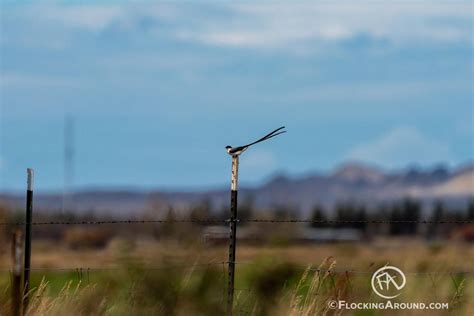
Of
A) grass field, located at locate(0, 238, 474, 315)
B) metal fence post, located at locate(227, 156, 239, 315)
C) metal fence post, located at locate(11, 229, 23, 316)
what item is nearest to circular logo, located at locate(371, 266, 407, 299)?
grass field, located at locate(0, 238, 474, 315)

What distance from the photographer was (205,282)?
43.4 ft

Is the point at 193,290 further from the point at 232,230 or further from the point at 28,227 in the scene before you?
the point at 28,227

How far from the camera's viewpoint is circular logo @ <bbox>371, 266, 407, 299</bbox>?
13.9m

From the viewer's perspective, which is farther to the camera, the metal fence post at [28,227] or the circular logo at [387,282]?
the circular logo at [387,282]

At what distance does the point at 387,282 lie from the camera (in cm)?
1412

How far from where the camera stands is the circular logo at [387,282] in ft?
45.7

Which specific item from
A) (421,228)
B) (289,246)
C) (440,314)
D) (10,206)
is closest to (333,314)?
(440,314)

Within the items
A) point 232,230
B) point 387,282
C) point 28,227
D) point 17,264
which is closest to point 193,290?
point 232,230

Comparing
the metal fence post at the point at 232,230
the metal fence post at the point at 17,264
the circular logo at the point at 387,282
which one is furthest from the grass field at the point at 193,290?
the metal fence post at the point at 17,264

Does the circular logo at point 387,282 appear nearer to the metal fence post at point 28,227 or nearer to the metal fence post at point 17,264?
the metal fence post at point 28,227

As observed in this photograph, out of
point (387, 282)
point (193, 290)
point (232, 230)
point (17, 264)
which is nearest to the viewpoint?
point (17, 264)

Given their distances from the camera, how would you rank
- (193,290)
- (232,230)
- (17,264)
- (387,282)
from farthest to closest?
(387,282) → (193,290) → (232,230) → (17,264)

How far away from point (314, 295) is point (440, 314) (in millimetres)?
1416

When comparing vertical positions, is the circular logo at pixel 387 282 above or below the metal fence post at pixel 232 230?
below
